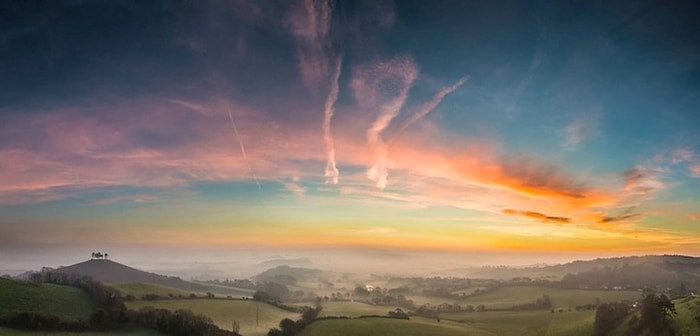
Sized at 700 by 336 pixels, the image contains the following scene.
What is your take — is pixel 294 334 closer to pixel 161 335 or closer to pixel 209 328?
pixel 209 328

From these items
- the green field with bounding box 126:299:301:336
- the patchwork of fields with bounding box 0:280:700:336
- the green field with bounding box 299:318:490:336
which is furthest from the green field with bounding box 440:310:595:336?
the green field with bounding box 126:299:301:336

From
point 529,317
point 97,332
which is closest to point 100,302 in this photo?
point 97,332

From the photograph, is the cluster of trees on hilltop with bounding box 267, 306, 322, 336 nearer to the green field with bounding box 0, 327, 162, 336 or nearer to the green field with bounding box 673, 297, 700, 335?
the green field with bounding box 0, 327, 162, 336

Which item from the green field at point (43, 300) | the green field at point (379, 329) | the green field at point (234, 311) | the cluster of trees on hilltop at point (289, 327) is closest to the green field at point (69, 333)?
the green field at point (43, 300)

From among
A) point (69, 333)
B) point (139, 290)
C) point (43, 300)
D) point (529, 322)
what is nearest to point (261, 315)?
point (139, 290)

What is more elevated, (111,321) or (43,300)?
(43,300)

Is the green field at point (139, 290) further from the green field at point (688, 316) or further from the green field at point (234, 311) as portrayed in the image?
the green field at point (688, 316)

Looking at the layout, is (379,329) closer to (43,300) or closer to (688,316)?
(688,316)
